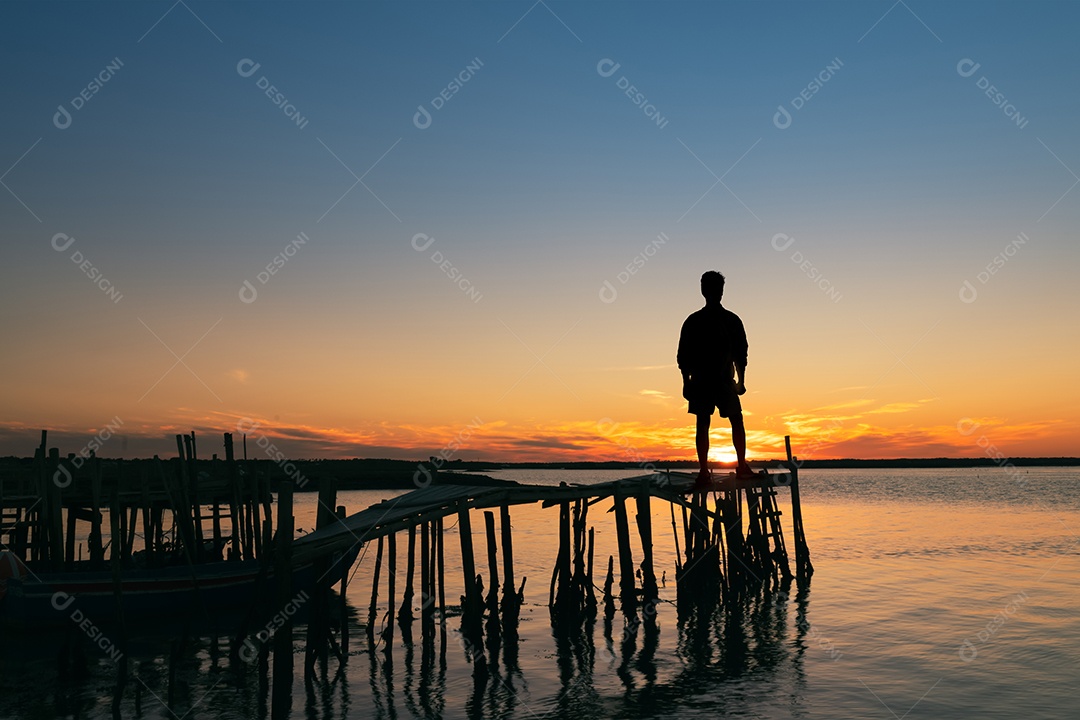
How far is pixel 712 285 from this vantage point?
14.9 m

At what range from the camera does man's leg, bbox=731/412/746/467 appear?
49.9 ft

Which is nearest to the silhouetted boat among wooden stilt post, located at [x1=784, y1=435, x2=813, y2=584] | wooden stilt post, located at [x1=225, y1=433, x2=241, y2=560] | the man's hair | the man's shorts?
wooden stilt post, located at [x1=225, y1=433, x2=241, y2=560]

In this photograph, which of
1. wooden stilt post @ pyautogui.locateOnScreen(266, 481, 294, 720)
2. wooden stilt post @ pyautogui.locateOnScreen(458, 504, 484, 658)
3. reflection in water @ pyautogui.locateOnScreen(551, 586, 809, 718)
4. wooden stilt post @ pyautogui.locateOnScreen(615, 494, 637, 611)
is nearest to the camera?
wooden stilt post @ pyautogui.locateOnScreen(266, 481, 294, 720)

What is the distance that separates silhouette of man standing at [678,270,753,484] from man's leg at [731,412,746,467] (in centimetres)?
3

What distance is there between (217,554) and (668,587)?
44.4 feet

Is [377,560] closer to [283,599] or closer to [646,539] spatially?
[646,539]

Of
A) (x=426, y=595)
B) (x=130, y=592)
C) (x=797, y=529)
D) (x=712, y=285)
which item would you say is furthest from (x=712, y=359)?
(x=130, y=592)

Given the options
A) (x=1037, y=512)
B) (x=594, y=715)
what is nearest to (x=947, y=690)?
(x=594, y=715)

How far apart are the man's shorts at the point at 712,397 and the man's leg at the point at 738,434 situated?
178 mm

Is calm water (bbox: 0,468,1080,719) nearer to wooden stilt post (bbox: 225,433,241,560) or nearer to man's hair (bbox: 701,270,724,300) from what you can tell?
wooden stilt post (bbox: 225,433,241,560)

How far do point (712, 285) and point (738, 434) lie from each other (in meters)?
2.77

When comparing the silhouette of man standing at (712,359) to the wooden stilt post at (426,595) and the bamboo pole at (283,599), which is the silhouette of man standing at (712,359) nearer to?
the wooden stilt post at (426,595)

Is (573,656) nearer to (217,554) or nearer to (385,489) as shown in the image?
(217,554)

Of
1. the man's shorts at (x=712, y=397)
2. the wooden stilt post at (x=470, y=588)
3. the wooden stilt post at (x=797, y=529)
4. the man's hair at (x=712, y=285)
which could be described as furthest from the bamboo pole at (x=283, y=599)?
the wooden stilt post at (x=797, y=529)
